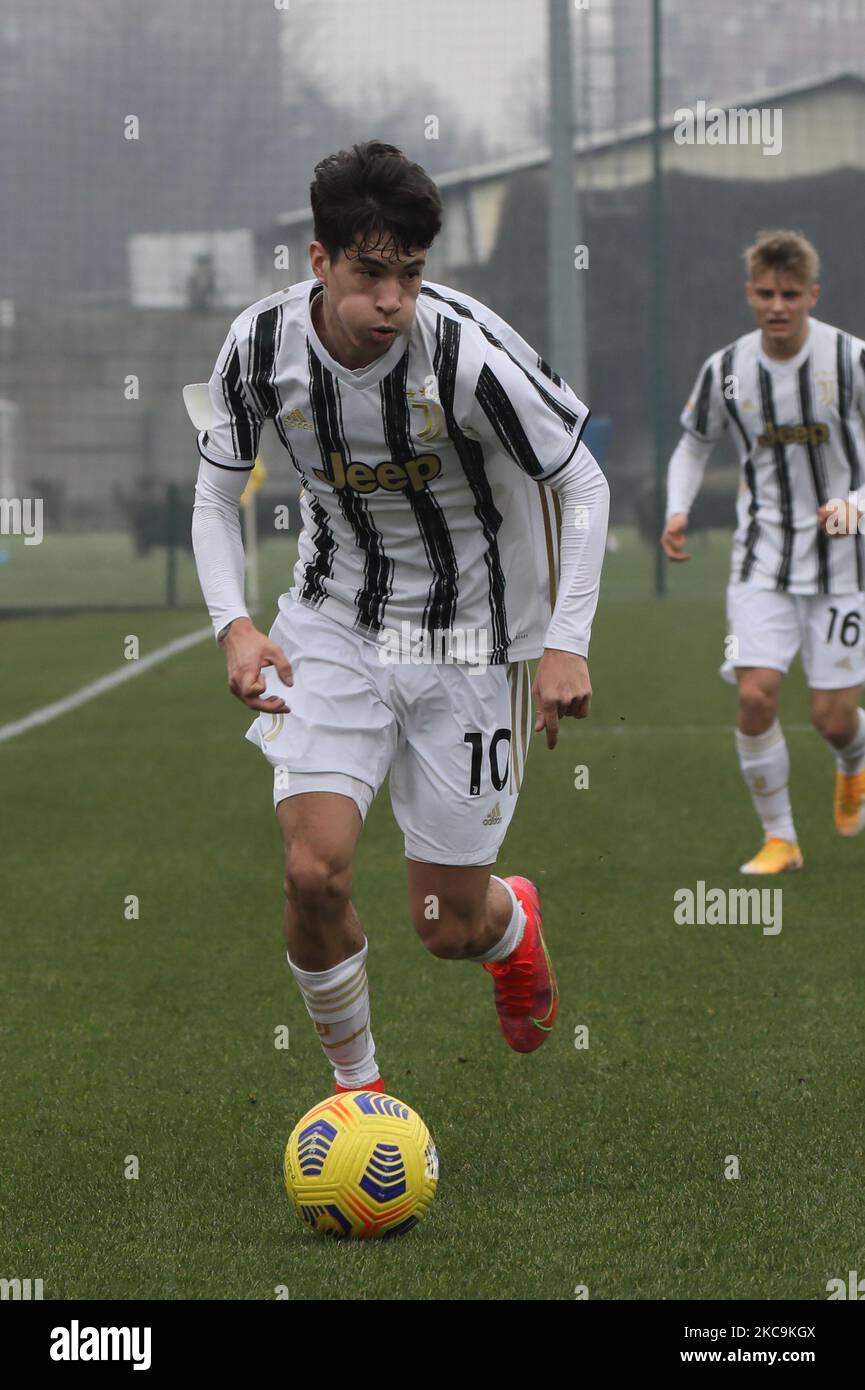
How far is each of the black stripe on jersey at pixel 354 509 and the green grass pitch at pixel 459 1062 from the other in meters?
1.09

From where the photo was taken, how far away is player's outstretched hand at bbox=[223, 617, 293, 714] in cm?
351

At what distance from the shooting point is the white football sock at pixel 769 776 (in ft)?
22.3

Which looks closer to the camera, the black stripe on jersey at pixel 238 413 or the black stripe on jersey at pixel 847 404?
the black stripe on jersey at pixel 238 413

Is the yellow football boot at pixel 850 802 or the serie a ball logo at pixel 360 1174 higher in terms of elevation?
the yellow football boot at pixel 850 802

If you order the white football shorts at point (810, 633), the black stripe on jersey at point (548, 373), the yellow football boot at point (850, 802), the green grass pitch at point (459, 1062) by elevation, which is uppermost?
the black stripe on jersey at point (548, 373)

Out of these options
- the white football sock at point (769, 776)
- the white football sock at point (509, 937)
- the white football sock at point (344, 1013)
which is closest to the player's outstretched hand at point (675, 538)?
the white football sock at point (769, 776)

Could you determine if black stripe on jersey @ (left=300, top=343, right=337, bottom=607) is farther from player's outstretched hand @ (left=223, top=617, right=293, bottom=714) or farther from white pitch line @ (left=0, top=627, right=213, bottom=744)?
white pitch line @ (left=0, top=627, right=213, bottom=744)

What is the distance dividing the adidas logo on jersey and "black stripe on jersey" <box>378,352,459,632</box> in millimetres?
152

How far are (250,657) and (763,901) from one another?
10.2 ft

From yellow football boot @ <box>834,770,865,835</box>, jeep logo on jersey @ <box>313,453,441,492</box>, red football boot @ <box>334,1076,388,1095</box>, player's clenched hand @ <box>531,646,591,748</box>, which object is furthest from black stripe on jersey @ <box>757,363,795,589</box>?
red football boot @ <box>334,1076,388,1095</box>

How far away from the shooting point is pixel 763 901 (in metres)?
6.23

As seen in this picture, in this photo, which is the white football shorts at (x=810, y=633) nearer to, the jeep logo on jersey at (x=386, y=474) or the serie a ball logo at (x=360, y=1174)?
the jeep logo on jersey at (x=386, y=474)

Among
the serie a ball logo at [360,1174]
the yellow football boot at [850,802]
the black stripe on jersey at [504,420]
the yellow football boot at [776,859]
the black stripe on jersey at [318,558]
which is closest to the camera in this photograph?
the serie a ball logo at [360,1174]
